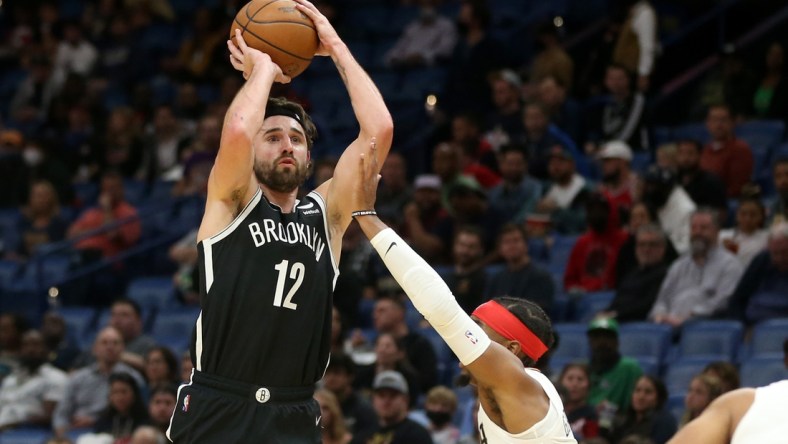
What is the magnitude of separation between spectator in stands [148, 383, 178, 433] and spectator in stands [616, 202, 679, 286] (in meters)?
3.65

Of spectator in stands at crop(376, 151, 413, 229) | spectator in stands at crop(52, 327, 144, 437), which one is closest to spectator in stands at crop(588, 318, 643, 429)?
spectator in stands at crop(376, 151, 413, 229)

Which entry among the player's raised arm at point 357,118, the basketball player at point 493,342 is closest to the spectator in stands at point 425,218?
the player's raised arm at point 357,118

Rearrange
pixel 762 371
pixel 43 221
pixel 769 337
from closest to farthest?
1. pixel 762 371
2. pixel 769 337
3. pixel 43 221

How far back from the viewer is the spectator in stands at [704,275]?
11.0 meters

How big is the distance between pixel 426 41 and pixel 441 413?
7.12 m

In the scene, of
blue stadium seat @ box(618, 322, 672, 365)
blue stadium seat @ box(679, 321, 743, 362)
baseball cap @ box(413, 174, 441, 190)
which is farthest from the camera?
Answer: baseball cap @ box(413, 174, 441, 190)

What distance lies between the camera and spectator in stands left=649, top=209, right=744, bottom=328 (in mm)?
10969

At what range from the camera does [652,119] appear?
1417cm

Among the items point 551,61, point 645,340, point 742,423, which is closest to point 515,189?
point 551,61

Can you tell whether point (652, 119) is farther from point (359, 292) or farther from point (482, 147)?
point (359, 292)

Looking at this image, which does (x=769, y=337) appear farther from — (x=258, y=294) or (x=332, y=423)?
(x=258, y=294)

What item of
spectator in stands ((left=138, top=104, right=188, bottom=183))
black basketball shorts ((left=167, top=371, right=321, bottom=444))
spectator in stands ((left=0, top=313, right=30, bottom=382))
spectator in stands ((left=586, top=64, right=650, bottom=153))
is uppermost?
spectator in stands ((left=138, top=104, right=188, bottom=183))

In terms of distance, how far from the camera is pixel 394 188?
46.0 ft

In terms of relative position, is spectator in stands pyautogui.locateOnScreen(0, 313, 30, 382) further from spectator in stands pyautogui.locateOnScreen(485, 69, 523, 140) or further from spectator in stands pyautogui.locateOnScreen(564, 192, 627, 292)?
spectator in stands pyautogui.locateOnScreen(564, 192, 627, 292)
